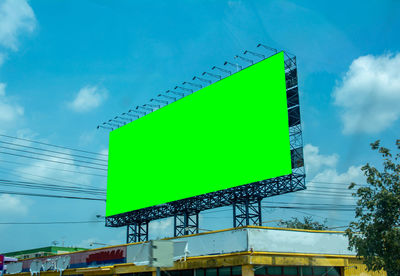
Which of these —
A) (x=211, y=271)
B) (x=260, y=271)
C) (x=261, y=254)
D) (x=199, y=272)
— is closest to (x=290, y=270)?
(x=260, y=271)

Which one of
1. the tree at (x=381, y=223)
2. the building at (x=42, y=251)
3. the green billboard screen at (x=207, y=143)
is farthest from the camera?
the building at (x=42, y=251)

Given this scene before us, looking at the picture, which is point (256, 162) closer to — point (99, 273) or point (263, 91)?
point (263, 91)

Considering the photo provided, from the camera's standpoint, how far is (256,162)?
34031 mm

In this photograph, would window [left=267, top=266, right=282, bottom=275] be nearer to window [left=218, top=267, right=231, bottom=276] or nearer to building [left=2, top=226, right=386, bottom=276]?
Answer: building [left=2, top=226, right=386, bottom=276]

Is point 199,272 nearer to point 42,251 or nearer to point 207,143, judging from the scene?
point 207,143

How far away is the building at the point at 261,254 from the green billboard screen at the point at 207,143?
961 centimetres

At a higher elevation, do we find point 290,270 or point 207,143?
point 207,143

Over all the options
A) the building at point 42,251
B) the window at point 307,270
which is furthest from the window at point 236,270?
the building at point 42,251

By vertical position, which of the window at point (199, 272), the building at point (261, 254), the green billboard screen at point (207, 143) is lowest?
the window at point (199, 272)

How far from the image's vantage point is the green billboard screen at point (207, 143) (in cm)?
3375

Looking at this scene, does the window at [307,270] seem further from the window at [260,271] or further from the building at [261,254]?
the window at [260,271]

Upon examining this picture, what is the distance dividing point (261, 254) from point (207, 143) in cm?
1978

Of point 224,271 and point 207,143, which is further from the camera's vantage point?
point 207,143

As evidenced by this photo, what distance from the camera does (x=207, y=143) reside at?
128 feet
